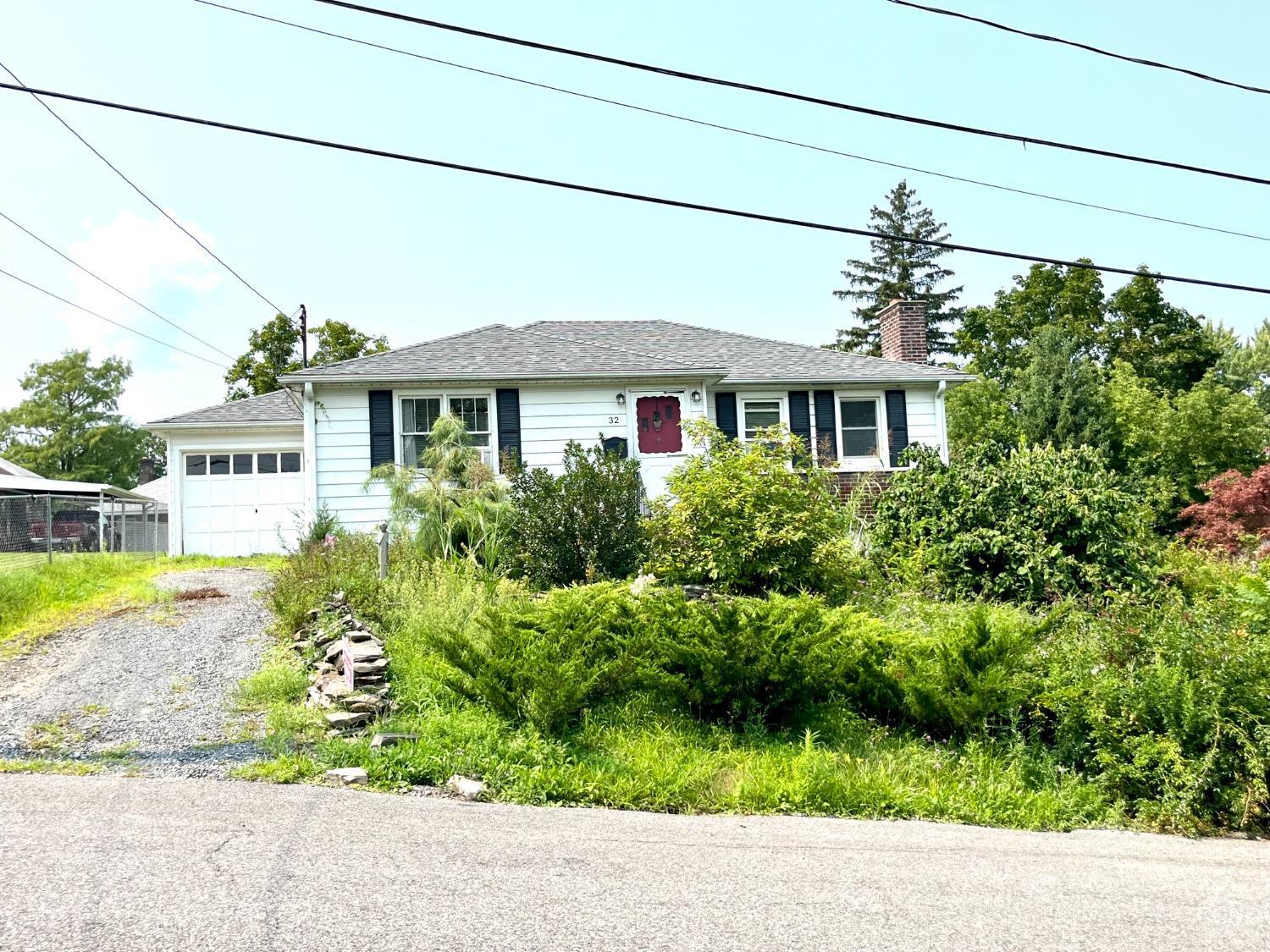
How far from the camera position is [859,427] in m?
17.6

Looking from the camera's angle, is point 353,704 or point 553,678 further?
point 353,704

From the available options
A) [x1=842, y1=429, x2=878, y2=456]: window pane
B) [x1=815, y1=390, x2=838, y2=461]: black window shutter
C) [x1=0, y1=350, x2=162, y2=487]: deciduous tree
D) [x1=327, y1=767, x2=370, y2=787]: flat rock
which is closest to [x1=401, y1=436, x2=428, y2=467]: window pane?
[x1=815, y1=390, x2=838, y2=461]: black window shutter

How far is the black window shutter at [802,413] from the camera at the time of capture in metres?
17.2

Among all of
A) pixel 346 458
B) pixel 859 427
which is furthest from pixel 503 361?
pixel 859 427

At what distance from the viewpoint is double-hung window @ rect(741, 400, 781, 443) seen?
17.2 m

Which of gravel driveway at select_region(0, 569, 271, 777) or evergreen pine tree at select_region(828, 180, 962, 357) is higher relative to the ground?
evergreen pine tree at select_region(828, 180, 962, 357)

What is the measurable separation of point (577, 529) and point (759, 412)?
25.4 ft

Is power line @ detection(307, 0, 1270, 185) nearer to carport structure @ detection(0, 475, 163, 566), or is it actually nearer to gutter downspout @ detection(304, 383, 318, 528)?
gutter downspout @ detection(304, 383, 318, 528)

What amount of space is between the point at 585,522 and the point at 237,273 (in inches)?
463

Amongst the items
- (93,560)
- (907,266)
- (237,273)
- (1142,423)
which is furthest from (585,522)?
(907,266)

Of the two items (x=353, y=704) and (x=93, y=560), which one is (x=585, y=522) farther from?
Result: (x=93, y=560)

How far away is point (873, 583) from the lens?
1002 cm

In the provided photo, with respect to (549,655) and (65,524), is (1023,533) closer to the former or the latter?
(549,655)

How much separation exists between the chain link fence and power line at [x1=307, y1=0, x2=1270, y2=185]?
1005 cm
